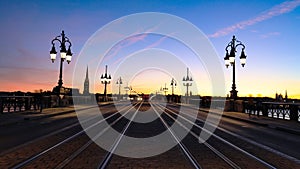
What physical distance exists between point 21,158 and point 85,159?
1456 millimetres

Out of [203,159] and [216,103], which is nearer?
[203,159]

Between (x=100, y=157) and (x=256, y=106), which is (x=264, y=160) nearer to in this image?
(x=100, y=157)

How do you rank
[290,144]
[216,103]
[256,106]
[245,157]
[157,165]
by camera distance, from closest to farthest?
[157,165] < [245,157] < [290,144] < [256,106] < [216,103]

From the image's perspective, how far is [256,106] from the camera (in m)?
23.4

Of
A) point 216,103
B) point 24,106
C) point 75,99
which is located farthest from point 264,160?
point 75,99

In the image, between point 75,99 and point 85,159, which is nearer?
point 85,159

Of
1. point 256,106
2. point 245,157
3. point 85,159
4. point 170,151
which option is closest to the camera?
Result: point 85,159

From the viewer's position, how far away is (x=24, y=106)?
23.6 meters

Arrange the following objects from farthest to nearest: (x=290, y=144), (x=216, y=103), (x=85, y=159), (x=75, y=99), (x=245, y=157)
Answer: (x=75, y=99), (x=216, y=103), (x=290, y=144), (x=245, y=157), (x=85, y=159)

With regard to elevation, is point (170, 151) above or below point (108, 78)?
below

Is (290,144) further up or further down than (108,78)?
further down

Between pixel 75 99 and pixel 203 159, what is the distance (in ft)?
116

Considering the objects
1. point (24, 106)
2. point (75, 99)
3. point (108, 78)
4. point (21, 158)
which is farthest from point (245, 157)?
point (108, 78)

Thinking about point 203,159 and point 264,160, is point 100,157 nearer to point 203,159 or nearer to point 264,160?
point 203,159
